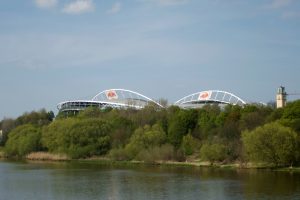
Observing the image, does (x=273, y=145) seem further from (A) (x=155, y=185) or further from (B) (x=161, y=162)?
(B) (x=161, y=162)

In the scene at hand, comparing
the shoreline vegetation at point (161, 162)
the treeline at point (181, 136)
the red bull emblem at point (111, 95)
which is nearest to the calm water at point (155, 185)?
the shoreline vegetation at point (161, 162)

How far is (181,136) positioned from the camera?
60250 millimetres

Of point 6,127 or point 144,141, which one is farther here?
→ point 6,127

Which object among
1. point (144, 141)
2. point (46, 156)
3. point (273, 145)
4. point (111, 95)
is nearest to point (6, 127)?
point (111, 95)

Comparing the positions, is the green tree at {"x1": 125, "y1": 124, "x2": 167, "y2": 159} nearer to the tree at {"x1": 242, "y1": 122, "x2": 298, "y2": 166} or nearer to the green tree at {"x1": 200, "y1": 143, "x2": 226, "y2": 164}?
the green tree at {"x1": 200, "y1": 143, "x2": 226, "y2": 164}

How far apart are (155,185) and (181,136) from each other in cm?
2638

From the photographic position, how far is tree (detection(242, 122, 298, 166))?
43406 millimetres

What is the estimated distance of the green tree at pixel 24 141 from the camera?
240 feet

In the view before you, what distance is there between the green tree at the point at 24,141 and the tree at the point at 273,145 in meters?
37.2

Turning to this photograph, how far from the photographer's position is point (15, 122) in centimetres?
10100

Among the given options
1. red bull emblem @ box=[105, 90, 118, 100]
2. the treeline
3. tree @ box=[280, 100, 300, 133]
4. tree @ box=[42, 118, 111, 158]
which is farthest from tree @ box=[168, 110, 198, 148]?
red bull emblem @ box=[105, 90, 118, 100]

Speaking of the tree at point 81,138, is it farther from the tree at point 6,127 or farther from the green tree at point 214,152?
the tree at point 6,127

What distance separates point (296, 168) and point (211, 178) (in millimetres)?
8687

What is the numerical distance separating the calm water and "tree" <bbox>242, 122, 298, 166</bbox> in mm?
1811
